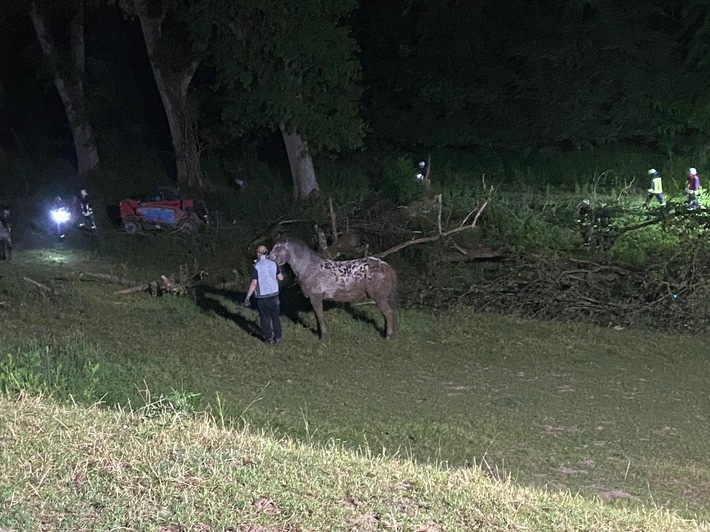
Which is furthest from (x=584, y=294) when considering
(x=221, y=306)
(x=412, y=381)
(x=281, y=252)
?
(x=221, y=306)

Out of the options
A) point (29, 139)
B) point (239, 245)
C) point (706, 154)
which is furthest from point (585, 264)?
point (29, 139)

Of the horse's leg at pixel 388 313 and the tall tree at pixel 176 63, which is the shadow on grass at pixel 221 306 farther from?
the tall tree at pixel 176 63

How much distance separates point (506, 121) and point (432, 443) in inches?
1103

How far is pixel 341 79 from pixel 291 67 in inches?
58.9

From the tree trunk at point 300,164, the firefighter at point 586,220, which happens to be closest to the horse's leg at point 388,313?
the firefighter at point 586,220

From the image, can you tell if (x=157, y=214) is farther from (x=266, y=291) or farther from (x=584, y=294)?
(x=584, y=294)

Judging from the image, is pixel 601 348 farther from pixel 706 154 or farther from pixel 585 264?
pixel 706 154

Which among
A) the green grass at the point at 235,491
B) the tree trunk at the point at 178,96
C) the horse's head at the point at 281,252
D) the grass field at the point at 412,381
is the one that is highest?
the tree trunk at the point at 178,96

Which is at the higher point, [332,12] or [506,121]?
[332,12]

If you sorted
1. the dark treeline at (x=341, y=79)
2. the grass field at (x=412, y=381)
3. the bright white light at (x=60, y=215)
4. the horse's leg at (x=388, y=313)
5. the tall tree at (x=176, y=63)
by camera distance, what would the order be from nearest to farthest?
1. the grass field at (x=412, y=381)
2. the horse's leg at (x=388, y=313)
3. the bright white light at (x=60, y=215)
4. the dark treeline at (x=341, y=79)
5. the tall tree at (x=176, y=63)

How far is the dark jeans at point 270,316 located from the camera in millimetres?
13695

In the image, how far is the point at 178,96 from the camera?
106 ft

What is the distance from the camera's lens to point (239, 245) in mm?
20766

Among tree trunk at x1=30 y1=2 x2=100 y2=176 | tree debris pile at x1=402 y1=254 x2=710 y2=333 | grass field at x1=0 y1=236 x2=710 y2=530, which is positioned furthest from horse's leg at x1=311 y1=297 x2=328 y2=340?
tree trunk at x1=30 y1=2 x2=100 y2=176
